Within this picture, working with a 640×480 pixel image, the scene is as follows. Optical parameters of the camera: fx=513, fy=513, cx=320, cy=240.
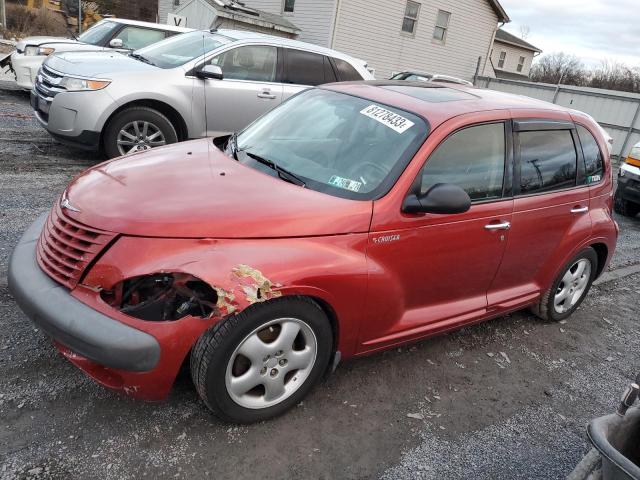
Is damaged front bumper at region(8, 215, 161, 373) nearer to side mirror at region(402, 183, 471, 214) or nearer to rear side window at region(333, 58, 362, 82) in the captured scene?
side mirror at region(402, 183, 471, 214)

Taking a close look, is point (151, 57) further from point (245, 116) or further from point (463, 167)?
point (463, 167)

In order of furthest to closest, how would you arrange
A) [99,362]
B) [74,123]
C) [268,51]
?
[268,51], [74,123], [99,362]

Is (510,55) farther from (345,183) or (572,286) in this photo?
(345,183)

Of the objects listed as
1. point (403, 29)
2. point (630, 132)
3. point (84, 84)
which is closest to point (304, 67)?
point (84, 84)

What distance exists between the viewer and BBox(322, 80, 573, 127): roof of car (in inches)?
125

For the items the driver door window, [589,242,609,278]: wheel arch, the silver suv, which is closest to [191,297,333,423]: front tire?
[589,242,609,278]: wheel arch

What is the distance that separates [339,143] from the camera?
3188 mm

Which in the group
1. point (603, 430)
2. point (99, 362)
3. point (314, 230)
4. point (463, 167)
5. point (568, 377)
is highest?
point (463, 167)

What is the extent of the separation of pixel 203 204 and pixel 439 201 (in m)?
1.24

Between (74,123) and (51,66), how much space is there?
1.10 meters

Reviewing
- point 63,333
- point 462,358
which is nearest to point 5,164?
point 63,333

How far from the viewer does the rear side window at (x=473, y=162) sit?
3018mm

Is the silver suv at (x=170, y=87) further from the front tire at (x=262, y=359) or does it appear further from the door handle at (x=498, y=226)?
the front tire at (x=262, y=359)

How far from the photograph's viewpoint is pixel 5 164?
20.0 feet
